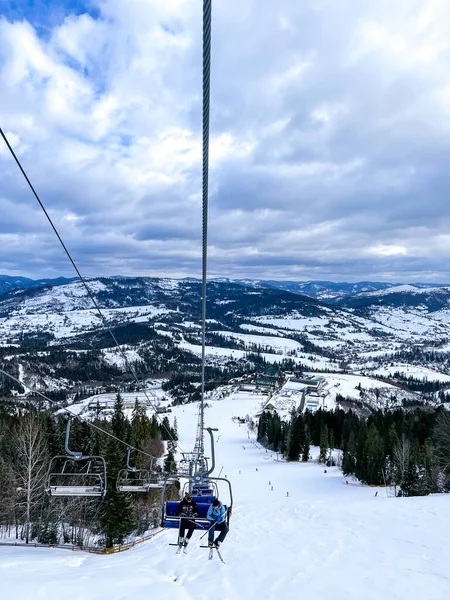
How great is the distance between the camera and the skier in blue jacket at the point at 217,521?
10.6 meters

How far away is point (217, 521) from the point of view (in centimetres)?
1059

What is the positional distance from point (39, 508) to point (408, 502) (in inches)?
951

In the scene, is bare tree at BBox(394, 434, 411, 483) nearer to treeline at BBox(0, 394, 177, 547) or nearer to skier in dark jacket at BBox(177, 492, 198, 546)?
treeline at BBox(0, 394, 177, 547)

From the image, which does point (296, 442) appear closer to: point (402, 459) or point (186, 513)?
point (402, 459)

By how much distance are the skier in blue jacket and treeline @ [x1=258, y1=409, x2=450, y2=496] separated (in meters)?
31.5

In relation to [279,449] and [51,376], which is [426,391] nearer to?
[279,449]

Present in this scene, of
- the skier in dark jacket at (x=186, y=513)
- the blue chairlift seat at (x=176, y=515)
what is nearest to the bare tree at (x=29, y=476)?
the blue chairlift seat at (x=176, y=515)

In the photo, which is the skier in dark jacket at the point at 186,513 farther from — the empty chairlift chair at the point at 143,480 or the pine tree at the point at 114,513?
the pine tree at the point at 114,513

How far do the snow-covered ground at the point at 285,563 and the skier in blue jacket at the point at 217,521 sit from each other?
157cm

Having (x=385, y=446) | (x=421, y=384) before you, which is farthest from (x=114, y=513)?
(x=421, y=384)

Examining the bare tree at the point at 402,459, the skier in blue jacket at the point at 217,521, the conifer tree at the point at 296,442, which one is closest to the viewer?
the skier in blue jacket at the point at 217,521

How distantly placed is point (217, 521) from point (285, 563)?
5488 mm

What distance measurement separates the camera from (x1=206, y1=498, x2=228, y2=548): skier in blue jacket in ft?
34.7

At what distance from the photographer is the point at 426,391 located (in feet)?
555
